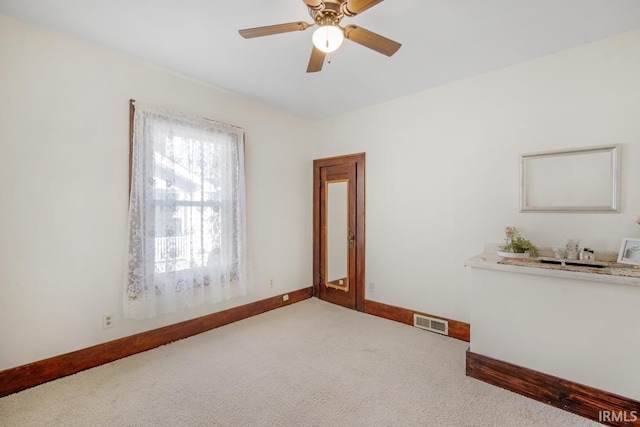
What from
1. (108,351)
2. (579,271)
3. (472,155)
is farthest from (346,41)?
(108,351)

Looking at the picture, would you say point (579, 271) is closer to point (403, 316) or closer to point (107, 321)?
point (403, 316)

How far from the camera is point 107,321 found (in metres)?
2.49

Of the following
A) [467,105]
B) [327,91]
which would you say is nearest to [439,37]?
[467,105]

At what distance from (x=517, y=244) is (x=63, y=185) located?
375cm

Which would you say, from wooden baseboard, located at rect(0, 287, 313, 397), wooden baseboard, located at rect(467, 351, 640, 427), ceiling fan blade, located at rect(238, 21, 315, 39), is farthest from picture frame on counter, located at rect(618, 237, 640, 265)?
wooden baseboard, located at rect(0, 287, 313, 397)

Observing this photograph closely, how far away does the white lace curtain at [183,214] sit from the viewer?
2.60 metres

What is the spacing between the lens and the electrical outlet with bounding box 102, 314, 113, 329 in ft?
8.11

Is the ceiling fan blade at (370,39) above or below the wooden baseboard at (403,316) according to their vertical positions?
above

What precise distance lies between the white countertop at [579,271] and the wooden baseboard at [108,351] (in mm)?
2655

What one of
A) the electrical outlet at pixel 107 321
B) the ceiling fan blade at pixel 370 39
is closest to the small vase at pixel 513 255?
the ceiling fan blade at pixel 370 39

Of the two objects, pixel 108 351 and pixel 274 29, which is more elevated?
pixel 274 29

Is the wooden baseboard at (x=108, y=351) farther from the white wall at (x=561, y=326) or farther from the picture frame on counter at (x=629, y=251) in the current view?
the picture frame on counter at (x=629, y=251)

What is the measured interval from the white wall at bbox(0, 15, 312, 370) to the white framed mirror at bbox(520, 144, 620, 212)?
338 centimetres

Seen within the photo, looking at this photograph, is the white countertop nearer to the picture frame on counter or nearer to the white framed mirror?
the picture frame on counter
